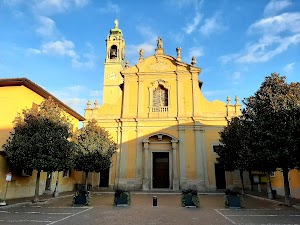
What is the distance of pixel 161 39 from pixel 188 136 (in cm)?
1226

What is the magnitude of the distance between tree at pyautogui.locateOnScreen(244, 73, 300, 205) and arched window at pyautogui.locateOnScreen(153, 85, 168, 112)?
12978 millimetres

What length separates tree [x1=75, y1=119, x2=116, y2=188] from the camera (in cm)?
1919

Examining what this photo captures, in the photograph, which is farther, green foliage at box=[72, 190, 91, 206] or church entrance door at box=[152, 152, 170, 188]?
church entrance door at box=[152, 152, 170, 188]

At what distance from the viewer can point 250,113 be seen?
14.7m

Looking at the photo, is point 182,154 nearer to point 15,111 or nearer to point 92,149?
point 92,149

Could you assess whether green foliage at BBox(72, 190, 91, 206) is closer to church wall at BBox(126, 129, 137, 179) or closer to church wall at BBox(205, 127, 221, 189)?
church wall at BBox(126, 129, 137, 179)

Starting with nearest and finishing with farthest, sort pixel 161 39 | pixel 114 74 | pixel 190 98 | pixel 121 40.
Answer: pixel 190 98
pixel 161 39
pixel 114 74
pixel 121 40

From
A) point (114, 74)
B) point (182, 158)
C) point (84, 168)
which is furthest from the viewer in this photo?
point (114, 74)

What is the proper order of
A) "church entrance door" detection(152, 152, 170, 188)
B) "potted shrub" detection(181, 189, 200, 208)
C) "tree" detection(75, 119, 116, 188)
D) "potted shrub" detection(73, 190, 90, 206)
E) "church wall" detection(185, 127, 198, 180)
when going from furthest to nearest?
1. "church entrance door" detection(152, 152, 170, 188)
2. "church wall" detection(185, 127, 198, 180)
3. "tree" detection(75, 119, 116, 188)
4. "potted shrub" detection(73, 190, 90, 206)
5. "potted shrub" detection(181, 189, 200, 208)

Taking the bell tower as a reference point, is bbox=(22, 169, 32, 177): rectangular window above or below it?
below

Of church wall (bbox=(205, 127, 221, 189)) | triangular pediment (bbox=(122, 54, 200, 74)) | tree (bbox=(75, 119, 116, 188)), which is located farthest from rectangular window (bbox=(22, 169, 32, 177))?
church wall (bbox=(205, 127, 221, 189))

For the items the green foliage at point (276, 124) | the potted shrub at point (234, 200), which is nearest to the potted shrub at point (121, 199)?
the potted shrub at point (234, 200)

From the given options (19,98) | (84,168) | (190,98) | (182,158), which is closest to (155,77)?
(190,98)

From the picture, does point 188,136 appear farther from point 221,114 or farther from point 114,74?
point 114,74
